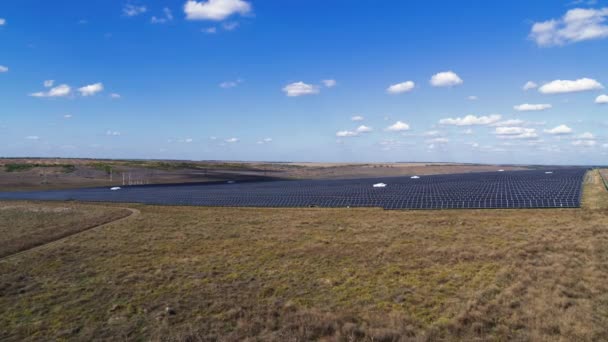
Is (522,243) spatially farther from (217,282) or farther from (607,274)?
(217,282)

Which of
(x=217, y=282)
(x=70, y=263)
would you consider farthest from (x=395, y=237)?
(x=70, y=263)

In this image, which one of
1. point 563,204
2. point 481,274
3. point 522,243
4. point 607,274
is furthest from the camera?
point 563,204

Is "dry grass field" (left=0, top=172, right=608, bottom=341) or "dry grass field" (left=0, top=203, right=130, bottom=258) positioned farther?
"dry grass field" (left=0, top=203, right=130, bottom=258)

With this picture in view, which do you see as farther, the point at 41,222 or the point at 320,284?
the point at 41,222

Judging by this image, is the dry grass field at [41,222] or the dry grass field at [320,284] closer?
the dry grass field at [320,284]

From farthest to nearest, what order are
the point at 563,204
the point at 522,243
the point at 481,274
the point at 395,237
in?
the point at 563,204 < the point at 395,237 < the point at 522,243 < the point at 481,274

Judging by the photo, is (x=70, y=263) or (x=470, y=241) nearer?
(x=70, y=263)

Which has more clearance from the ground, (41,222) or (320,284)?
(41,222)
